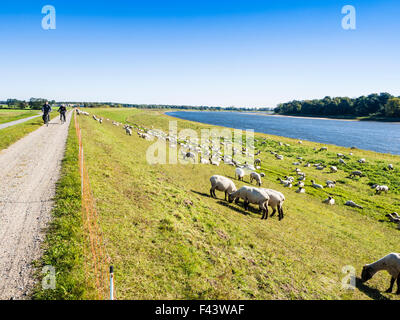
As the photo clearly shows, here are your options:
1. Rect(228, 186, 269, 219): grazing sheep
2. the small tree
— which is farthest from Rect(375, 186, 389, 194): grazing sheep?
the small tree

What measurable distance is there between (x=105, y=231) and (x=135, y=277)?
9.52ft

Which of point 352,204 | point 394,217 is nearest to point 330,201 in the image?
point 352,204

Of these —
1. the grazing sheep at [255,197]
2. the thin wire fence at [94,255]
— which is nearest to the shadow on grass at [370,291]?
the grazing sheep at [255,197]

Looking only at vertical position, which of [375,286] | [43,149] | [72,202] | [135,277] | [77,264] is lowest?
[375,286]

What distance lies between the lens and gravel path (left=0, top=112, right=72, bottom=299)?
6453 millimetres

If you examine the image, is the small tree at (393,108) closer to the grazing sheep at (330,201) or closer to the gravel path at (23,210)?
the grazing sheep at (330,201)

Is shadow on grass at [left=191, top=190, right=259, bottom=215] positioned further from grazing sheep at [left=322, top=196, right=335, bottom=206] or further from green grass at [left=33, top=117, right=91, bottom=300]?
green grass at [left=33, top=117, right=91, bottom=300]

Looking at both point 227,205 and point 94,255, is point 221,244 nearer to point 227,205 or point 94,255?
point 94,255

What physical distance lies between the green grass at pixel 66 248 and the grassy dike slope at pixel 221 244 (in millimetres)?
1162

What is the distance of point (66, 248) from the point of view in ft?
25.5
